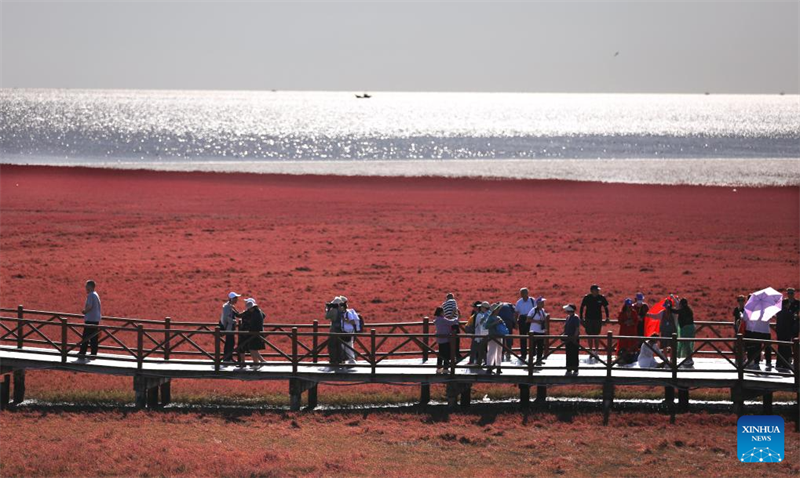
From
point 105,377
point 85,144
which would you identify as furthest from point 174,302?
point 85,144

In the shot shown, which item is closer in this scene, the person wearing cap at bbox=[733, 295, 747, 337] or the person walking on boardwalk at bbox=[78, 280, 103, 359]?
the person wearing cap at bbox=[733, 295, 747, 337]

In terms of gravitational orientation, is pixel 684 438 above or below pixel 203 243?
below

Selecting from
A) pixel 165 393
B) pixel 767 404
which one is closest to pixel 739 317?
pixel 767 404

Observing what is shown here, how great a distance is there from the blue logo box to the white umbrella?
212 cm

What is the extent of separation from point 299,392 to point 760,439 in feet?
31.8

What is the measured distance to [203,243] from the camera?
51719 millimetres

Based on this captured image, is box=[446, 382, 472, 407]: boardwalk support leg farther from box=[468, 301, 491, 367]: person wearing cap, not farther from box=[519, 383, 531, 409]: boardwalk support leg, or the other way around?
box=[519, 383, 531, 409]: boardwalk support leg

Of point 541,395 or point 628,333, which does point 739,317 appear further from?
point 541,395

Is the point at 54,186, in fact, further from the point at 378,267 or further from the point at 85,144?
the point at 85,144

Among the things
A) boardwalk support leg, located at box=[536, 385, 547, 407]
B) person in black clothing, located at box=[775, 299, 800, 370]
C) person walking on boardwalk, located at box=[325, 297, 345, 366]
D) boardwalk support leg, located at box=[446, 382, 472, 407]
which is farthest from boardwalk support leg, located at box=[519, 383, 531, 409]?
person in black clothing, located at box=[775, 299, 800, 370]

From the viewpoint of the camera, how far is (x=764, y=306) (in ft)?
75.6

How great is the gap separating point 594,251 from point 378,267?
1081 centimetres

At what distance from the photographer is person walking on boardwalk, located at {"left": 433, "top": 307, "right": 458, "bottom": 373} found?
23.0 m

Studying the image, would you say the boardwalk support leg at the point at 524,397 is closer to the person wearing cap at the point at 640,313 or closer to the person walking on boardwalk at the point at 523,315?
the person walking on boardwalk at the point at 523,315
